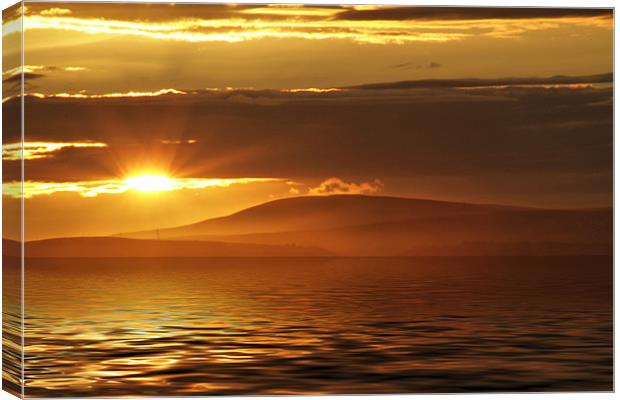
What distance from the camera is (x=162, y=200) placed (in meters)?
14.4

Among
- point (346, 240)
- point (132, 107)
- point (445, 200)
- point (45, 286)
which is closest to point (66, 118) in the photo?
point (132, 107)

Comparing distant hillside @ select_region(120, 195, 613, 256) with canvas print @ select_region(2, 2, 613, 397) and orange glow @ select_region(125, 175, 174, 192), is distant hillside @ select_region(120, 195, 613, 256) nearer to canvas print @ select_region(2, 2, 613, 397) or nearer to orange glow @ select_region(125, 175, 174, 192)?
canvas print @ select_region(2, 2, 613, 397)

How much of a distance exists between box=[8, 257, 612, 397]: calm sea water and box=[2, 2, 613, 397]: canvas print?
3cm

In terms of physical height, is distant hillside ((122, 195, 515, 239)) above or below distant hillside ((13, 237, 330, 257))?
above

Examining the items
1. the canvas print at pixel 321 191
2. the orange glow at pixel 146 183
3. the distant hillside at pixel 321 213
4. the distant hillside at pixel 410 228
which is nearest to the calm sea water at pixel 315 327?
the canvas print at pixel 321 191

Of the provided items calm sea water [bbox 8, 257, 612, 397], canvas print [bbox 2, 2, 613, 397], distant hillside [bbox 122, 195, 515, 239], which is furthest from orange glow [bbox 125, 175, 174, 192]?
calm sea water [bbox 8, 257, 612, 397]

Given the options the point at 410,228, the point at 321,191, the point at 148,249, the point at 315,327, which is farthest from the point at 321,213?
the point at 148,249

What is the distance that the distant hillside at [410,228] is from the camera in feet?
48.2

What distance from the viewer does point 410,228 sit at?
1488 centimetres

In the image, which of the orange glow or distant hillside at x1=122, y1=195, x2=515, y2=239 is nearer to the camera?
the orange glow

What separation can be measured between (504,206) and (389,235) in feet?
4.38

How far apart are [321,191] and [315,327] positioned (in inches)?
59.2

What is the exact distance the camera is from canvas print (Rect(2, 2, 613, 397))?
1386 centimetres

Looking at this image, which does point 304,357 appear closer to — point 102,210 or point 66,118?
point 102,210
